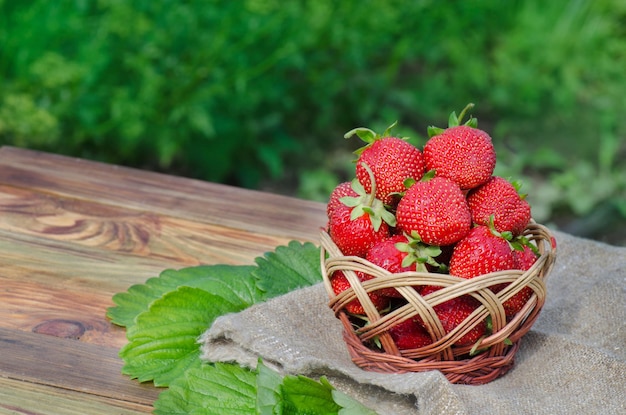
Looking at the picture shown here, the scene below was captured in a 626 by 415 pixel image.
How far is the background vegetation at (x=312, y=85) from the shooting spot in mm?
2475

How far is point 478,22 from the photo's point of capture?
338 centimetres

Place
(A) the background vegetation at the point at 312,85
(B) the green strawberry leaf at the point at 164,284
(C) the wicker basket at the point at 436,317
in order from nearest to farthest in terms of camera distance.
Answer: (C) the wicker basket at the point at 436,317 → (B) the green strawberry leaf at the point at 164,284 → (A) the background vegetation at the point at 312,85

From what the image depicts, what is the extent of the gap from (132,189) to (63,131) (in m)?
0.92

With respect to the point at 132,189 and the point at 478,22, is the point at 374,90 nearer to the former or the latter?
the point at 478,22

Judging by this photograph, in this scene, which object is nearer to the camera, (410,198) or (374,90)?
(410,198)

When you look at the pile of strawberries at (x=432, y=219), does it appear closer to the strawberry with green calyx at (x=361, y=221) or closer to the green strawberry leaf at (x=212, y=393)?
the strawberry with green calyx at (x=361, y=221)

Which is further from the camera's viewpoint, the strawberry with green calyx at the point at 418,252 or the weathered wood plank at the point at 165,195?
the weathered wood plank at the point at 165,195

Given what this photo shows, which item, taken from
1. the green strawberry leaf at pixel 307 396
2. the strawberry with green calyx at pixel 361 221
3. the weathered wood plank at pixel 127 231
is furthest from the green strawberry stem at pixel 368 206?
the weathered wood plank at pixel 127 231

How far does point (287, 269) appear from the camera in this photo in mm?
1479

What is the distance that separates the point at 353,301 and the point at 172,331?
0.33m

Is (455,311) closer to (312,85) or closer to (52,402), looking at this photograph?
(52,402)

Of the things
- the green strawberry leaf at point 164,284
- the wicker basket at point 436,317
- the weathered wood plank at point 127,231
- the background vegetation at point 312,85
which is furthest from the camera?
the background vegetation at point 312,85

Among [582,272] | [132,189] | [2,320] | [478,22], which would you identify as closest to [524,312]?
[582,272]

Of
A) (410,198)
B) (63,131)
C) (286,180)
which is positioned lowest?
(286,180)
